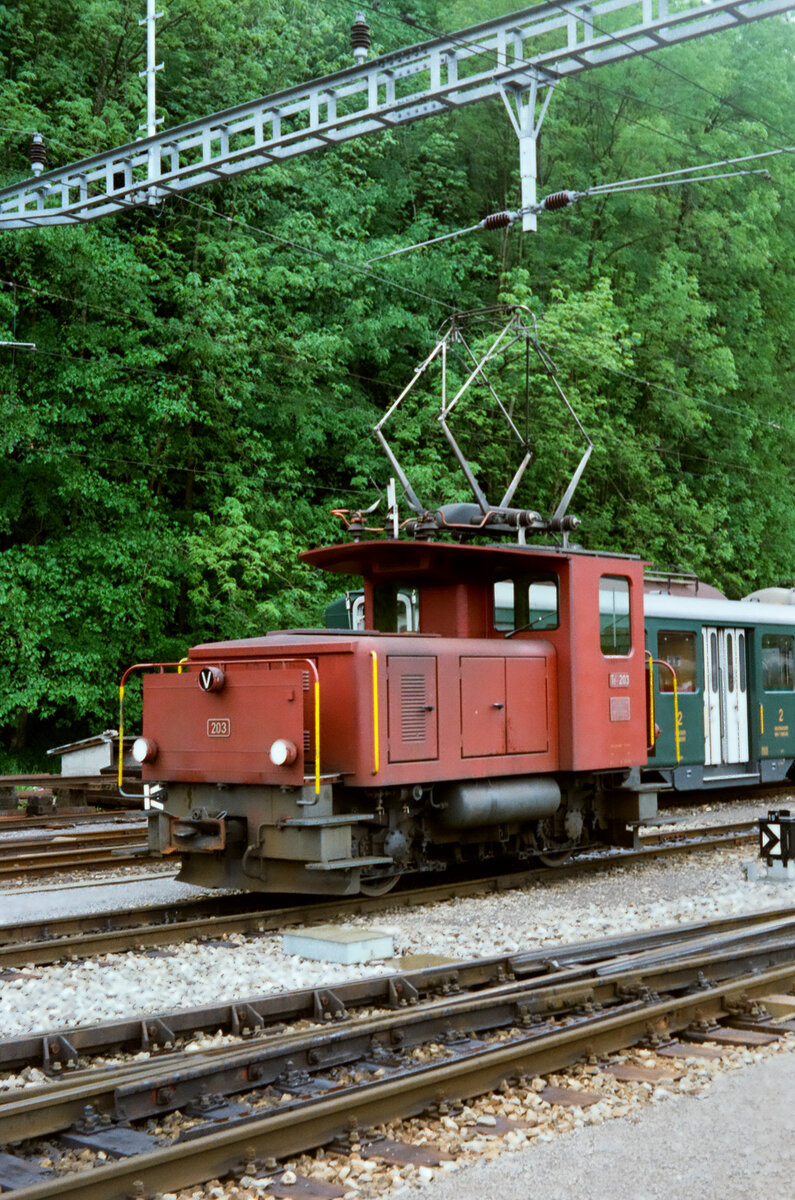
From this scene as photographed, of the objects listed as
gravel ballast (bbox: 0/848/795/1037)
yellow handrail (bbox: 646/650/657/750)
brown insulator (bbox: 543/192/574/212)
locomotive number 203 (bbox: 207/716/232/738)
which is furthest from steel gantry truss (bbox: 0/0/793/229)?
gravel ballast (bbox: 0/848/795/1037)

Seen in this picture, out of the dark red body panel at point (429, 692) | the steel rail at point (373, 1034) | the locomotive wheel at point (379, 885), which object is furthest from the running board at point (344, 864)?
the steel rail at point (373, 1034)

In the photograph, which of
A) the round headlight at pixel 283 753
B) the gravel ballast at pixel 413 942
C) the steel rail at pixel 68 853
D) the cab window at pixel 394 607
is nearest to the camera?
the gravel ballast at pixel 413 942

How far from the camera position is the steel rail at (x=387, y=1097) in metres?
4.53

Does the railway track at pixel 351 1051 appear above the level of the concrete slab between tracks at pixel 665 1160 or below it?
above

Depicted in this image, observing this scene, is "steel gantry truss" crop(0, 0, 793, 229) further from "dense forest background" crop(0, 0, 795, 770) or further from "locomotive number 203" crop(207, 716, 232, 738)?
"locomotive number 203" crop(207, 716, 232, 738)

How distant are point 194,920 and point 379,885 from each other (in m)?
1.59

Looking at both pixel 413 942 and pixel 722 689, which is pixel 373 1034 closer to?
pixel 413 942

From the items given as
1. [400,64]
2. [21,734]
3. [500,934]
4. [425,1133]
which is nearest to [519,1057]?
[425,1133]

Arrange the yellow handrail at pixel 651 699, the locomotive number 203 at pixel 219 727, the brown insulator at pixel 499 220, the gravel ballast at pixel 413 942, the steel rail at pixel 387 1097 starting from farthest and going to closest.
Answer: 1. the yellow handrail at pixel 651 699
2. the brown insulator at pixel 499 220
3. the locomotive number 203 at pixel 219 727
4. the gravel ballast at pixel 413 942
5. the steel rail at pixel 387 1097

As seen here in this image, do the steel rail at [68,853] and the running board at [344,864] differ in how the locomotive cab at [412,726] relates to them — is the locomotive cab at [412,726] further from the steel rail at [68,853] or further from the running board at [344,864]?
the steel rail at [68,853]

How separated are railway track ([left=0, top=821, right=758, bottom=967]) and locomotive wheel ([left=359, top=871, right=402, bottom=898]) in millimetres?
75

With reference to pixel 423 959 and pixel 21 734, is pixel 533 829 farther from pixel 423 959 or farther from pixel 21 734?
pixel 21 734

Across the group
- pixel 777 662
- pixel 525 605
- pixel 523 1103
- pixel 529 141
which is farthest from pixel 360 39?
pixel 777 662

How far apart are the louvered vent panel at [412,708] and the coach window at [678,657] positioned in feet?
24.5
